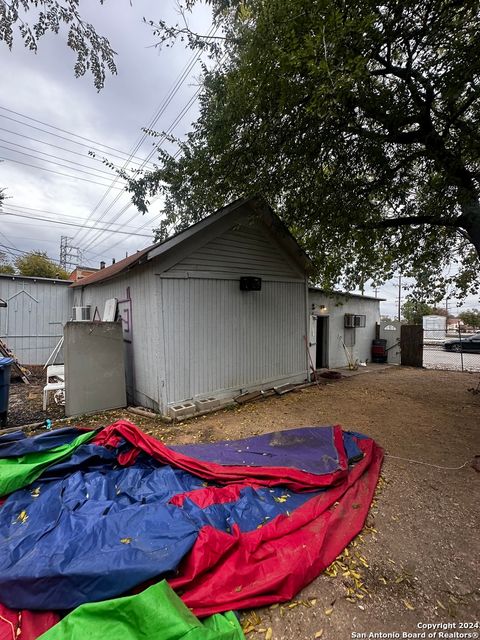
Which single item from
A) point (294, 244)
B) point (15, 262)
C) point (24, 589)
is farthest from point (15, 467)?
point (15, 262)

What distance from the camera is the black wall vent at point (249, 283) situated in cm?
671

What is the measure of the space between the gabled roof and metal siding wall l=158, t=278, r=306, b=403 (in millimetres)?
585

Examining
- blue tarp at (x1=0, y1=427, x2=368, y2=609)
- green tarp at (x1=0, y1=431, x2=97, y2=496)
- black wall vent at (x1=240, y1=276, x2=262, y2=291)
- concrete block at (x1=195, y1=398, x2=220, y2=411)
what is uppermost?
black wall vent at (x1=240, y1=276, x2=262, y2=291)

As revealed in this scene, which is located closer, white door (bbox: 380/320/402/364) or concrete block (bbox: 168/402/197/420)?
concrete block (bbox: 168/402/197/420)

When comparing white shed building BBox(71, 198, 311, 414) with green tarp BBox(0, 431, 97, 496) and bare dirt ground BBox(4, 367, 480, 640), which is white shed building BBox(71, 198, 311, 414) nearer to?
bare dirt ground BBox(4, 367, 480, 640)

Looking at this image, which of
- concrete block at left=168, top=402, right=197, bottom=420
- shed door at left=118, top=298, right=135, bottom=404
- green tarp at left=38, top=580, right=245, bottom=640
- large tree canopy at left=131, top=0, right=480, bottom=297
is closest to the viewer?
green tarp at left=38, top=580, right=245, bottom=640

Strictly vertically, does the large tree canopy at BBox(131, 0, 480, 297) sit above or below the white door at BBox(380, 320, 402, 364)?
above

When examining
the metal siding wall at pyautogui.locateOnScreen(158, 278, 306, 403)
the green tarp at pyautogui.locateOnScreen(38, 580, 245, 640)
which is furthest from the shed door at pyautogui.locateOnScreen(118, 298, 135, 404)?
the green tarp at pyautogui.locateOnScreen(38, 580, 245, 640)

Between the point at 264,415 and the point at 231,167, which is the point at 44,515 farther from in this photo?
the point at 231,167

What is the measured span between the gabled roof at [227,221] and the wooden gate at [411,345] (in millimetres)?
6984

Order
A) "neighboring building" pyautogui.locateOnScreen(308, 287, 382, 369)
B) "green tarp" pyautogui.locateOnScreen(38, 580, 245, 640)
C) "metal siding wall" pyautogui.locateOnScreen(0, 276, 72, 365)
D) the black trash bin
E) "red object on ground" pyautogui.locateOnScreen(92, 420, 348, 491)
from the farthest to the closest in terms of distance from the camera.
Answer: "neighboring building" pyautogui.locateOnScreen(308, 287, 382, 369)
"metal siding wall" pyautogui.locateOnScreen(0, 276, 72, 365)
the black trash bin
"red object on ground" pyautogui.locateOnScreen(92, 420, 348, 491)
"green tarp" pyautogui.locateOnScreen(38, 580, 245, 640)

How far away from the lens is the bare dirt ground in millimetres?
1787

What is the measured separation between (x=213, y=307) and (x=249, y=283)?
1042 millimetres

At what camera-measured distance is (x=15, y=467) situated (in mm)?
2748
